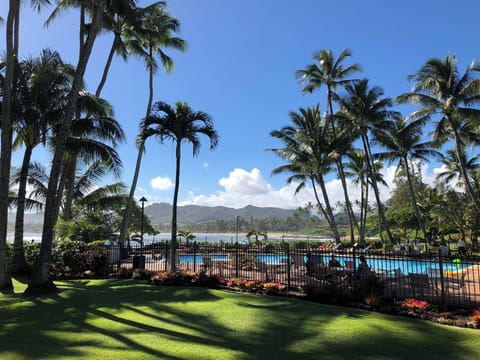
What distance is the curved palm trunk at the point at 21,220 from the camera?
12.4 m

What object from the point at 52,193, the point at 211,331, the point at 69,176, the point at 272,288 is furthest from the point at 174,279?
the point at 69,176

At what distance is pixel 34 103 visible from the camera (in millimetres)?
11781

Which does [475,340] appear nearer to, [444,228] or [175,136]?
[175,136]

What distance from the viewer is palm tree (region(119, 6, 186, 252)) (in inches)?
769

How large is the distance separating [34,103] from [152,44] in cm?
1234

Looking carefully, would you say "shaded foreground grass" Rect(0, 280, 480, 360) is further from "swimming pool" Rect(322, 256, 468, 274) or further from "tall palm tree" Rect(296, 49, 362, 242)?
"tall palm tree" Rect(296, 49, 362, 242)

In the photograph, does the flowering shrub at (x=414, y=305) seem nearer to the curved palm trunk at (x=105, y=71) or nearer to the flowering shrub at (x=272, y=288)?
the flowering shrub at (x=272, y=288)

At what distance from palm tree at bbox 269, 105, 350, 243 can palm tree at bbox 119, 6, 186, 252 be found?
35.9 feet

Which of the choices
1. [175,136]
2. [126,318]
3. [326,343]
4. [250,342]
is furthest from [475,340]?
[175,136]

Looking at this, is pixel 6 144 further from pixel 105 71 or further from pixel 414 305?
pixel 414 305

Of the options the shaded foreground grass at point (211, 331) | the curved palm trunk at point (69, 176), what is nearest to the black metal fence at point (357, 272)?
the shaded foreground grass at point (211, 331)

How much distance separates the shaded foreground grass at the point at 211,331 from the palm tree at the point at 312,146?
739 inches

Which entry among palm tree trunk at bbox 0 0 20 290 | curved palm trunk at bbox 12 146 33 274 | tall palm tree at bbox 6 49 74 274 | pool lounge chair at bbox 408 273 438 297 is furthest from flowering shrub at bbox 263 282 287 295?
curved palm trunk at bbox 12 146 33 274

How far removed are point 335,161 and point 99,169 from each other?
59.6ft
